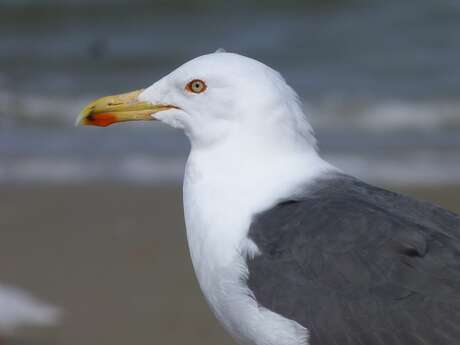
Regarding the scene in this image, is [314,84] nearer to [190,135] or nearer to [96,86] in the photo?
[96,86]

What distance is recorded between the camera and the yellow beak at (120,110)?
5.61m

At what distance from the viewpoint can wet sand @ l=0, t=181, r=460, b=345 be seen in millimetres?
7344

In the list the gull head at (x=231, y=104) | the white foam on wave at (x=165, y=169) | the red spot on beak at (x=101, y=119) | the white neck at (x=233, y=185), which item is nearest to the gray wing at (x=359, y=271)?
the white neck at (x=233, y=185)

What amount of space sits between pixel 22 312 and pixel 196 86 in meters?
2.62

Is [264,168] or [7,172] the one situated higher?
Result: [7,172]

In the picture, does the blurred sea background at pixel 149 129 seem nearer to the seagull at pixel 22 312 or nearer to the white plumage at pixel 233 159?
the seagull at pixel 22 312

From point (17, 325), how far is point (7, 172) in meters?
3.57

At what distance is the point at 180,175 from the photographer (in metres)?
10.5

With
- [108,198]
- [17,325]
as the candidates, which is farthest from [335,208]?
[108,198]

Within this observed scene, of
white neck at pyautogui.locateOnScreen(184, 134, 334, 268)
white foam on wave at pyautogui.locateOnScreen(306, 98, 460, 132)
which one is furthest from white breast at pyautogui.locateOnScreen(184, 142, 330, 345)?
white foam on wave at pyautogui.locateOnScreen(306, 98, 460, 132)

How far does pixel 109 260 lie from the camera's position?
8445 millimetres

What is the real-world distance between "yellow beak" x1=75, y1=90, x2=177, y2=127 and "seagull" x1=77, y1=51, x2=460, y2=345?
0.04 ft

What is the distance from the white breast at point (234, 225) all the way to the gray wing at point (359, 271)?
0.06 metres

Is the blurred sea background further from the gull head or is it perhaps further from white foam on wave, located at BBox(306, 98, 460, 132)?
the gull head
